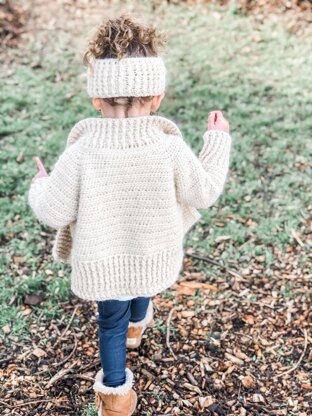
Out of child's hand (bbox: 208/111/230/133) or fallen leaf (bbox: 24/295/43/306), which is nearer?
child's hand (bbox: 208/111/230/133)

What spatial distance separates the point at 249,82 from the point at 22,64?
2036 mm

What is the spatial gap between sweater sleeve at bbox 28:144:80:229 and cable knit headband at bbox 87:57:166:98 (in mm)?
239

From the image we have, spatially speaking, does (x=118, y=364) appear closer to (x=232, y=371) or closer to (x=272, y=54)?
(x=232, y=371)

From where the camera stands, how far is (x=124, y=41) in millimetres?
1941

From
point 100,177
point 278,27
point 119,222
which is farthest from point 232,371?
point 278,27

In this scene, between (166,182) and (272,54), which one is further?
(272,54)

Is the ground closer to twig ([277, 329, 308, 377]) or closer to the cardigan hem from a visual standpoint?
twig ([277, 329, 308, 377])

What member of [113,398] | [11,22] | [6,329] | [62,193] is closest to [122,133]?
[62,193]

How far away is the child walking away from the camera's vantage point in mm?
1987

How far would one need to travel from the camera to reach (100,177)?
2049mm

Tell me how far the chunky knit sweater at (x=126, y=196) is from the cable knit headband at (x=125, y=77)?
0.34 feet

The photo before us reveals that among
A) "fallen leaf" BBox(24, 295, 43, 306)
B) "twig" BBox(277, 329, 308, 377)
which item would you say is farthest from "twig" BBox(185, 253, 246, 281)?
"fallen leaf" BBox(24, 295, 43, 306)

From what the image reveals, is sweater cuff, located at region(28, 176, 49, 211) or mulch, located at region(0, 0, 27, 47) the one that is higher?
sweater cuff, located at region(28, 176, 49, 211)

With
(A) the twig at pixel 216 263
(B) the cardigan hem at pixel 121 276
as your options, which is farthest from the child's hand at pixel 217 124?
(A) the twig at pixel 216 263
